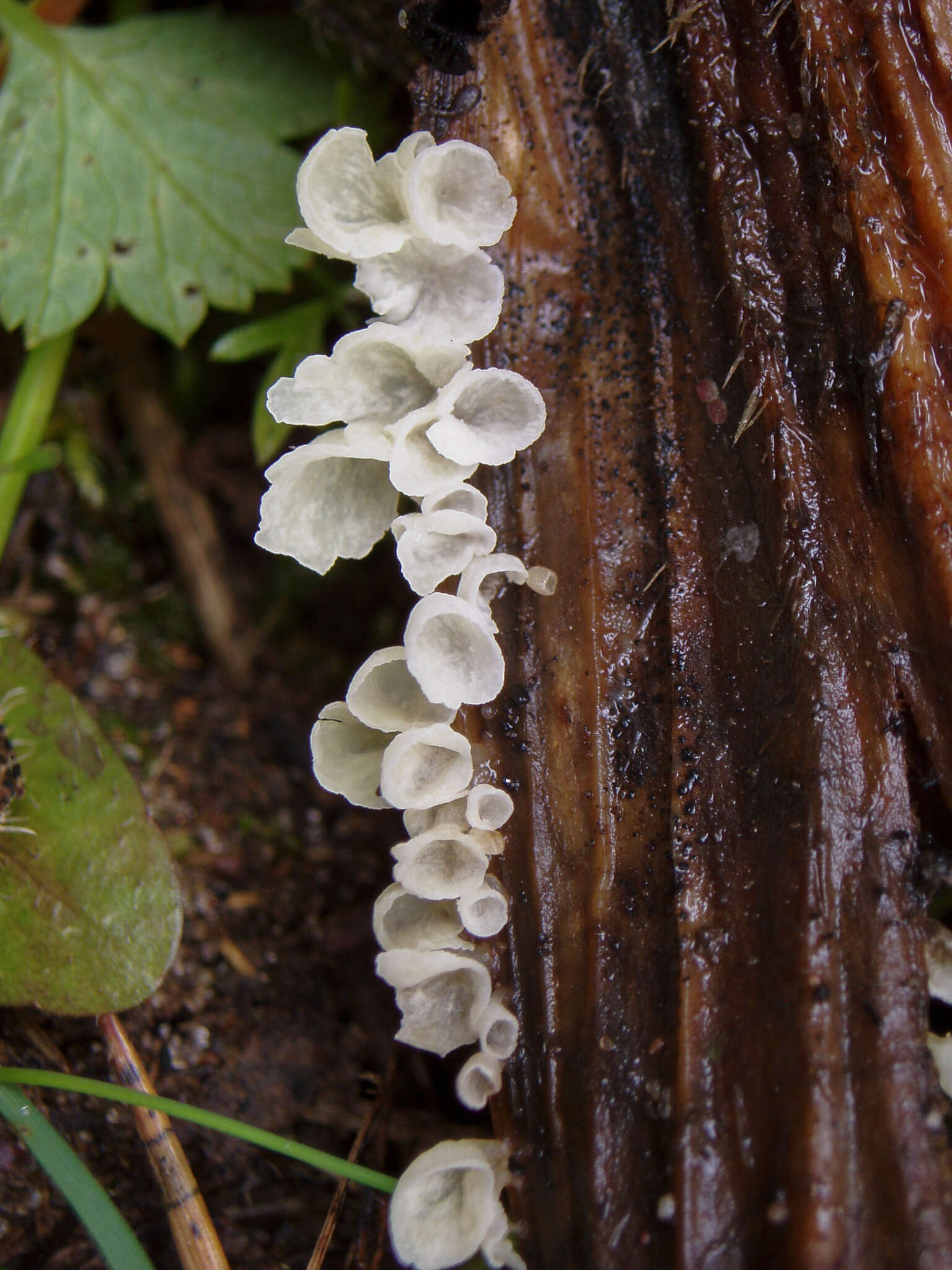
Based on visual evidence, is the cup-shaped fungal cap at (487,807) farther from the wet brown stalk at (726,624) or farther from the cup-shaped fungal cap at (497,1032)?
the cup-shaped fungal cap at (497,1032)

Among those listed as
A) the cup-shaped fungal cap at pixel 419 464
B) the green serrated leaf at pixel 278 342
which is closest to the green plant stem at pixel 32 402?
the green serrated leaf at pixel 278 342

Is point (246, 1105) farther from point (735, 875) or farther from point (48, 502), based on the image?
point (48, 502)

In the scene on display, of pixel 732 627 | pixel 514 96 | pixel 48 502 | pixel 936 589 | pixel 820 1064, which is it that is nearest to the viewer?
pixel 820 1064

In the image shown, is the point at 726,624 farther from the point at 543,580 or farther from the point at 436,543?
the point at 436,543

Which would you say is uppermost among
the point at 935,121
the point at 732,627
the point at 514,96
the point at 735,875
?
the point at 514,96

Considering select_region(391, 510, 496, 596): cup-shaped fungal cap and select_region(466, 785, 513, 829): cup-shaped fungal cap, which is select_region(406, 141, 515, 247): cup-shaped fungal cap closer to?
select_region(391, 510, 496, 596): cup-shaped fungal cap

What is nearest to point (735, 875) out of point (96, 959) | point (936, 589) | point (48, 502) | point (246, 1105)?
point (936, 589)
